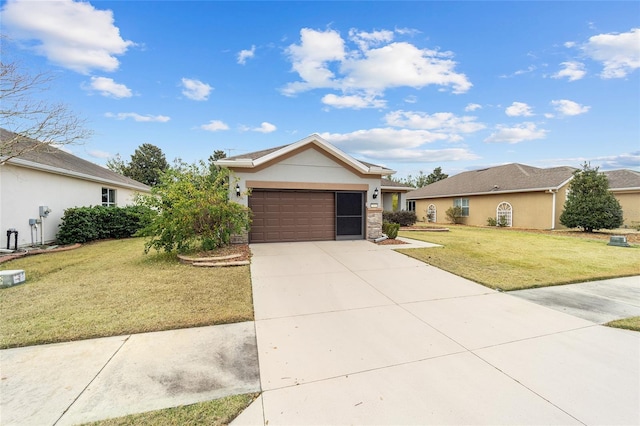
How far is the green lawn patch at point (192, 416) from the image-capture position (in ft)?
7.39

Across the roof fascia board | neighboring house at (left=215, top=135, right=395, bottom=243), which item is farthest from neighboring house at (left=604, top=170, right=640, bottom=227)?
the roof fascia board

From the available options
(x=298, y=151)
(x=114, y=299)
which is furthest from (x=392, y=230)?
(x=114, y=299)

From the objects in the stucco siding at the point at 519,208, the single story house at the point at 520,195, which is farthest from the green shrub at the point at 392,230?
the stucco siding at the point at 519,208

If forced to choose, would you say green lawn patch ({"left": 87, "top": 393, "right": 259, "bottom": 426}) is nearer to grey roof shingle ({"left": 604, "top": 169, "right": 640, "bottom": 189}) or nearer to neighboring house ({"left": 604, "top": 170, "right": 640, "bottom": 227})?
neighboring house ({"left": 604, "top": 170, "right": 640, "bottom": 227})

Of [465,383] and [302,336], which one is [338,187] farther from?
[465,383]

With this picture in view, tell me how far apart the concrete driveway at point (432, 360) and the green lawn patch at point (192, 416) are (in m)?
0.13

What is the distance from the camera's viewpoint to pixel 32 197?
34.8ft

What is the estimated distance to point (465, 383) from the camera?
9.28 ft

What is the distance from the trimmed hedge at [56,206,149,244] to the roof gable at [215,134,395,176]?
162 inches

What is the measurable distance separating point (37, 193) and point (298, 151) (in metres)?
10.3

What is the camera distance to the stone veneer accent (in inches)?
482

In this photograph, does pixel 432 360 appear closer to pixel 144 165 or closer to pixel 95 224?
Answer: pixel 95 224

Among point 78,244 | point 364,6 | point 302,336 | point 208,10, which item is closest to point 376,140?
point 364,6

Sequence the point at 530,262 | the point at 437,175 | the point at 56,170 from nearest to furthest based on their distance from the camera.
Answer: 1. the point at 530,262
2. the point at 56,170
3. the point at 437,175
